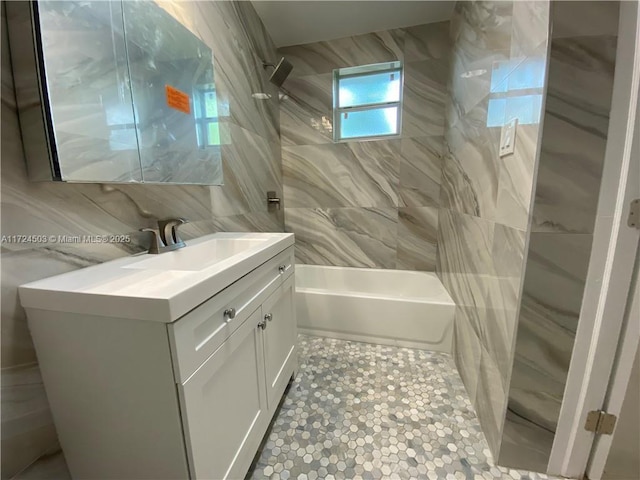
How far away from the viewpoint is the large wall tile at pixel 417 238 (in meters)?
2.38

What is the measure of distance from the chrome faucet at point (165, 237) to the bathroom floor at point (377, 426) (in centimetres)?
96

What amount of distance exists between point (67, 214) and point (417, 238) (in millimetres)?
2307

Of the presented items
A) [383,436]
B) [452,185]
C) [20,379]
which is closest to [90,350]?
[20,379]

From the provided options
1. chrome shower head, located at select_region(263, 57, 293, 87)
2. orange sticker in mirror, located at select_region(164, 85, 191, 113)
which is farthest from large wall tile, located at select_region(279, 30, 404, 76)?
orange sticker in mirror, located at select_region(164, 85, 191, 113)

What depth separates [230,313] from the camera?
0.83 metres

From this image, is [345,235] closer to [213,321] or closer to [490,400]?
[490,400]

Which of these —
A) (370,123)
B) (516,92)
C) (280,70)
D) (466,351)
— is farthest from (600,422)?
(280,70)

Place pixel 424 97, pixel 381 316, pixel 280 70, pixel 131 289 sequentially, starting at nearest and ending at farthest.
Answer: pixel 131 289, pixel 381 316, pixel 280 70, pixel 424 97

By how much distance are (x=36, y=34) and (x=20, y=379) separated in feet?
3.04

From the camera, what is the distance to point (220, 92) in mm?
1603

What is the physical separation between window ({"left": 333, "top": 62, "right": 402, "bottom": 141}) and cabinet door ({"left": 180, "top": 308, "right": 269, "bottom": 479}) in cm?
202

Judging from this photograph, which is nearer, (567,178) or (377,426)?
(567,178)

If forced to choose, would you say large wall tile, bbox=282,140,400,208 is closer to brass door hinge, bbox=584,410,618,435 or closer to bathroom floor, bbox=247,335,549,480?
bathroom floor, bbox=247,335,549,480

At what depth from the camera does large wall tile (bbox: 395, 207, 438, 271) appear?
2.38 m
